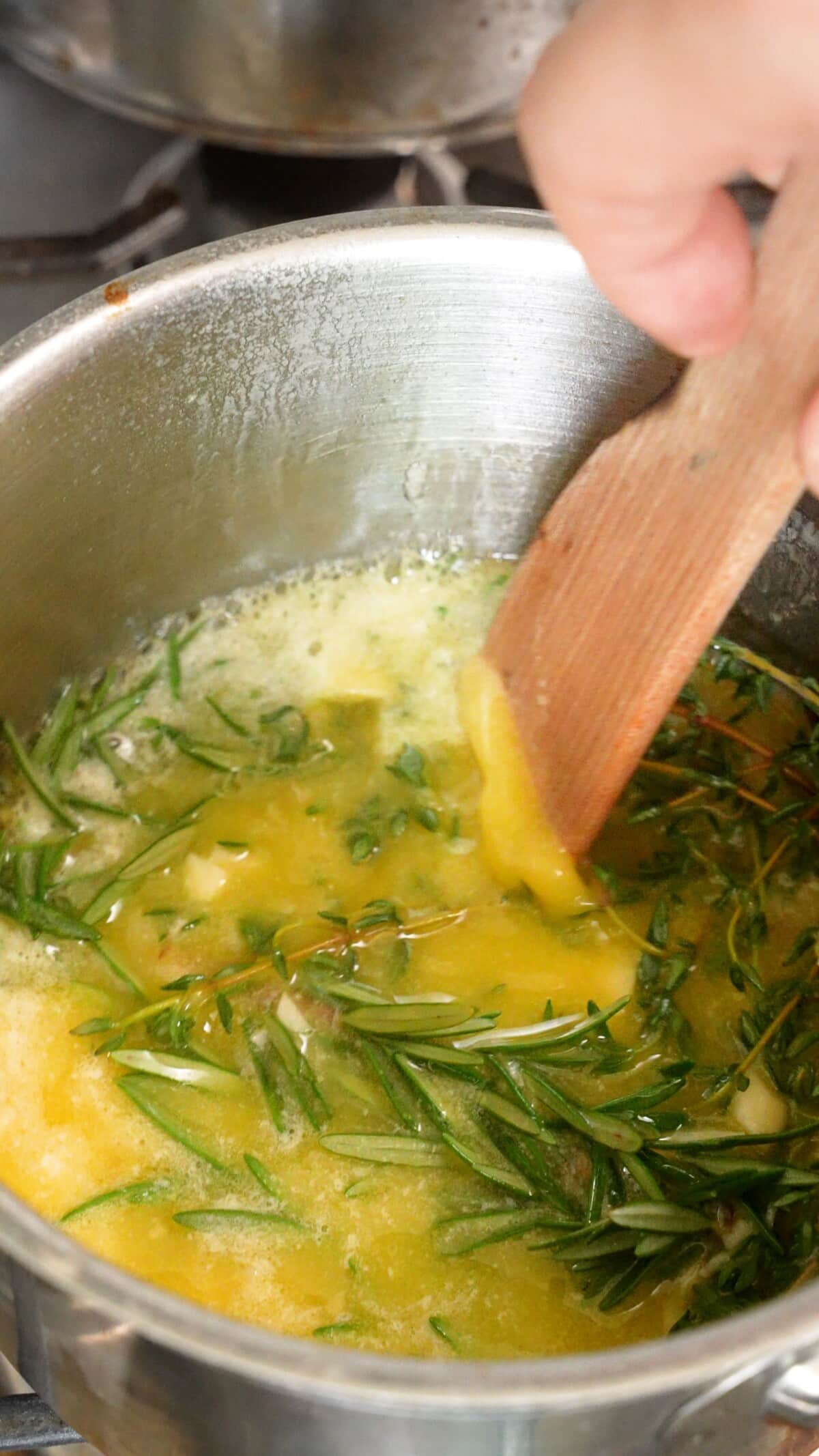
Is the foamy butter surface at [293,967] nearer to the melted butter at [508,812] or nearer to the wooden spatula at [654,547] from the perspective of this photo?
the melted butter at [508,812]

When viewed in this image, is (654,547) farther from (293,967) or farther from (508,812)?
(293,967)

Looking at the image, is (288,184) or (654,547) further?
(288,184)

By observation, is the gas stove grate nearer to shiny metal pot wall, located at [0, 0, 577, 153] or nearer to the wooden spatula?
the wooden spatula

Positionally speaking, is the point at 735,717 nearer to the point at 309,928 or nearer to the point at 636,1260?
the point at 309,928

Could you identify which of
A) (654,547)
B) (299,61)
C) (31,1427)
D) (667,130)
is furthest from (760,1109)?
(299,61)

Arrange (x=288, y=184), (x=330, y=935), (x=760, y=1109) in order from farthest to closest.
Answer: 1. (x=288, y=184)
2. (x=330, y=935)
3. (x=760, y=1109)

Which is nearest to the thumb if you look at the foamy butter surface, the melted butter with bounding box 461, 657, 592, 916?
the melted butter with bounding box 461, 657, 592, 916

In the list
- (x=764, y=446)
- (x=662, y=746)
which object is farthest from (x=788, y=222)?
(x=662, y=746)
